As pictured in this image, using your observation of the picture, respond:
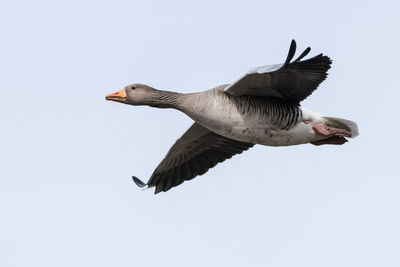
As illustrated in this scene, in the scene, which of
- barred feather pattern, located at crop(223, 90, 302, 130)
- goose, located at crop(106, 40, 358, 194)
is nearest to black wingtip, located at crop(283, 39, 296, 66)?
goose, located at crop(106, 40, 358, 194)

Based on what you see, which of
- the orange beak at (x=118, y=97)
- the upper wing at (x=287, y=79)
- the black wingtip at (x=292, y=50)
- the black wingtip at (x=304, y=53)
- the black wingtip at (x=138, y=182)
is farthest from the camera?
the black wingtip at (x=138, y=182)

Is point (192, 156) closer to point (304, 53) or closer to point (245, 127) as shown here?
point (245, 127)

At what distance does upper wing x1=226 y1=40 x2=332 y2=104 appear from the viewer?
12141 mm

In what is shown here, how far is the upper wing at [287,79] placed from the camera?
12141 mm

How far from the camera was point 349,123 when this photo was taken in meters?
13.6

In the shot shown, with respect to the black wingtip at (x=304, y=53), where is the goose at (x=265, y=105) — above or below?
below

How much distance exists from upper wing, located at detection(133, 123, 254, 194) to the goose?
0.50 metres

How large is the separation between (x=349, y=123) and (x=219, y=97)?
2.30 meters

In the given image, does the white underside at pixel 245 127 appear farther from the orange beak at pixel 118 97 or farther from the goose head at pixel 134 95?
the orange beak at pixel 118 97

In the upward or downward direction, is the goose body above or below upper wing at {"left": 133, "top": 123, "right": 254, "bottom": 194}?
above

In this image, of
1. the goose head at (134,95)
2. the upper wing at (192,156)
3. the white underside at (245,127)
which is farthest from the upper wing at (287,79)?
the upper wing at (192,156)

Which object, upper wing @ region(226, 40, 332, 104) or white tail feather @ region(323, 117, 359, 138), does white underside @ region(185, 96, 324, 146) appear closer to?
upper wing @ region(226, 40, 332, 104)

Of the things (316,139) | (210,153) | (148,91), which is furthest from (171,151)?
(316,139)

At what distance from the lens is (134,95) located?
13148mm
